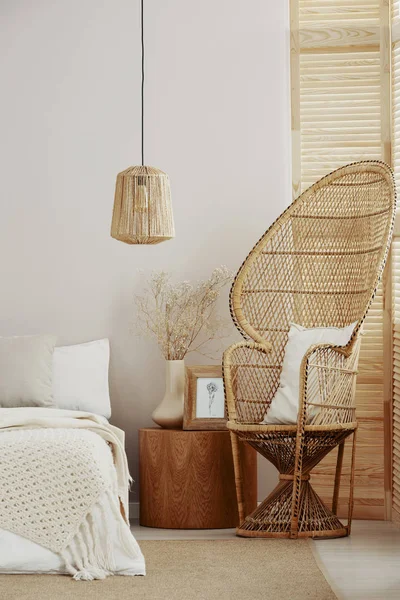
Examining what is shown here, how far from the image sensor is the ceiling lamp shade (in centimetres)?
412

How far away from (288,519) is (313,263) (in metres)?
1.26

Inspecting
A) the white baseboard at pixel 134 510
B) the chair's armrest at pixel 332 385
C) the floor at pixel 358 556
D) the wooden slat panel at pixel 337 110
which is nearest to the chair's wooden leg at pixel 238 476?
the floor at pixel 358 556

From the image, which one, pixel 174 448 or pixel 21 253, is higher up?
pixel 21 253

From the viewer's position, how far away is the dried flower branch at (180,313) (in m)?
4.39

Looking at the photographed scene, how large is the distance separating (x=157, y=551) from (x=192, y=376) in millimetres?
903

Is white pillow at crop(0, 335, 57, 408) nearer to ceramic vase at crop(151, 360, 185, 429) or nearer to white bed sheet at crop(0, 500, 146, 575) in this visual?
ceramic vase at crop(151, 360, 185, 429)

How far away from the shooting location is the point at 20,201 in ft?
15.3

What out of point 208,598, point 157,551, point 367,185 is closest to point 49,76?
point 367,185

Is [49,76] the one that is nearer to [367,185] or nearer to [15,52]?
[15,52]

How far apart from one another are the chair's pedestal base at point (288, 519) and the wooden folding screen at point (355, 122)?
21.1 inches

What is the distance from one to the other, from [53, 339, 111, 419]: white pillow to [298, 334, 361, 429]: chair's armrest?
41.8 inches

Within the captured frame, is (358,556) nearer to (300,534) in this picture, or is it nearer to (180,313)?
(300,534)

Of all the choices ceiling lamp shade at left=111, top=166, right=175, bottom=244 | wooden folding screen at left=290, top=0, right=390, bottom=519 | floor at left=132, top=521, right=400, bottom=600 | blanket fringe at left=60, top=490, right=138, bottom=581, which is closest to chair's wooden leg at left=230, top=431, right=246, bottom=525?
floor at left=132, top=521, right=400, bottom=600

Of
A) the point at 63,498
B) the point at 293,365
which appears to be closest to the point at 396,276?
the point at 293,365
